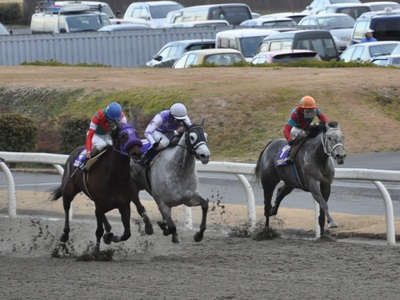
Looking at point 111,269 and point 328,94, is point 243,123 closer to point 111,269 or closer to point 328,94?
point 328,94

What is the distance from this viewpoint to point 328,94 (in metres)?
24.0

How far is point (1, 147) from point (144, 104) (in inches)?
137

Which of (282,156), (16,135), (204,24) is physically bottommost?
(204,24)

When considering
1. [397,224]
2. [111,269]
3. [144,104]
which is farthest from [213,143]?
[111,269]

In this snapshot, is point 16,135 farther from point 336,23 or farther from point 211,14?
point 211,14

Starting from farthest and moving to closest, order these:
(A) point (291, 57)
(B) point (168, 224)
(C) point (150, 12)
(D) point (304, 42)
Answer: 1. (C) point (150, 12)
2. (D) point (304, 42)
3. (A) point (291, 57)
4. (B) point (168, 224)

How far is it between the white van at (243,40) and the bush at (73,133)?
1132 centimetres

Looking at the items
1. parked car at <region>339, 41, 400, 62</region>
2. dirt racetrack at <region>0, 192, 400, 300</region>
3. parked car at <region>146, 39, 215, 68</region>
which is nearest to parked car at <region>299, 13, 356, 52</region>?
parked car at <region>146, 39, 215, 68</region>

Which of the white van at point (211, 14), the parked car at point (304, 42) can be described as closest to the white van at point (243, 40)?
the parked car at point (304, 42)

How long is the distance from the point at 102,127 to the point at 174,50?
20.8 metres

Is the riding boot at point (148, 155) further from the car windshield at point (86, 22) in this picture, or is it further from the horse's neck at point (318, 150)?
the car windshield at point (86, 22)

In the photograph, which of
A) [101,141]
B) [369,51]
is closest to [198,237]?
[101,141]

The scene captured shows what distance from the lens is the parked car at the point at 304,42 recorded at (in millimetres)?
31891

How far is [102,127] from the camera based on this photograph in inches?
507
